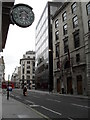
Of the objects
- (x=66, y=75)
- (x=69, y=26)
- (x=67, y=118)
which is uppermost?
(x=69, y=26)

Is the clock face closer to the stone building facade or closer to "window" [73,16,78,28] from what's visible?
the stone building facade

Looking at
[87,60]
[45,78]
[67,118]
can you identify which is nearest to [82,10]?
[87,60]

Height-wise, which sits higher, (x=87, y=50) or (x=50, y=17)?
(x=50, y=17)

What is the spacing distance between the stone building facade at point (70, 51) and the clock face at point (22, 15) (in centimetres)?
3440

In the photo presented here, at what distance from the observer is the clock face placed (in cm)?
665

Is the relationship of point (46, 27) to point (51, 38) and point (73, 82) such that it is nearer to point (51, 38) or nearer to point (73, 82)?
point (51, 38)

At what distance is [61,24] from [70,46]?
932 centimetres

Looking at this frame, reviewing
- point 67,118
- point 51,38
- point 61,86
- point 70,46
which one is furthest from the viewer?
point 51,38

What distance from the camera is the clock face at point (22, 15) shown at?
665 cm

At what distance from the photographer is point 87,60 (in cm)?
3934

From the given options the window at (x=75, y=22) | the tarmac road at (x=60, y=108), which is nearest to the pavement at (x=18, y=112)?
the tarmac road at (x=60, y=108)

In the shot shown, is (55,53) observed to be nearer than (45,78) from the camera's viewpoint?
Yes

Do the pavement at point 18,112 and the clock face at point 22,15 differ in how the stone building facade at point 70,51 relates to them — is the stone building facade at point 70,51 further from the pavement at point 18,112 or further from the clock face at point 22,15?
the clock face at point 22,15

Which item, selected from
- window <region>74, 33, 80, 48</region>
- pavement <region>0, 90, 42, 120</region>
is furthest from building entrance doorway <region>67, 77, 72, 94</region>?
pavement <region>0, 90, 42, 120</region>
